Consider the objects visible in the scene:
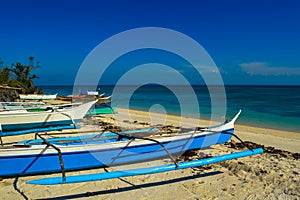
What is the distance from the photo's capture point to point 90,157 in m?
4.80

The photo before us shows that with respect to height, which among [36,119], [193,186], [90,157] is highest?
[36,119]

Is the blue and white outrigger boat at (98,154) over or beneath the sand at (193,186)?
over

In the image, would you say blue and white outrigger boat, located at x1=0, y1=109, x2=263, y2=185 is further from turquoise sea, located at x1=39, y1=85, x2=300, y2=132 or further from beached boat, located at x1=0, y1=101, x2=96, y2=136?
turquoise sea, located at x1=39, y1=85, x2=300, y2=132

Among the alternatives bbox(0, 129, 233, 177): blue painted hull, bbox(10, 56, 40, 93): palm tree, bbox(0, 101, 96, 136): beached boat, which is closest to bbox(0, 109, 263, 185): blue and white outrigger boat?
bbox(0, 129, 233, 177): blue painted hull

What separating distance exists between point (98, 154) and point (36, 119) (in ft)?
14.5

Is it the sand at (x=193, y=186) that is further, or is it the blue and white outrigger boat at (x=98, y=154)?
the blue and white outrigger boat at (x=98, y=154)

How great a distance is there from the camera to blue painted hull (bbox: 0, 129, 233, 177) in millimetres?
4355

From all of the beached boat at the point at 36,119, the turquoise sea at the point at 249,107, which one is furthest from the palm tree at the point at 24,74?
the beached boat at the point at 36,119

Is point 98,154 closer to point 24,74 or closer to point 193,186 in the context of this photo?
point 193,186

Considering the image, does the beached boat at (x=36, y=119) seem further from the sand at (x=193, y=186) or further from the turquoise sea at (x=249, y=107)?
the turquoise sea at (x=249, y=107)

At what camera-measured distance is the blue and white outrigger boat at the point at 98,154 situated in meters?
4.18

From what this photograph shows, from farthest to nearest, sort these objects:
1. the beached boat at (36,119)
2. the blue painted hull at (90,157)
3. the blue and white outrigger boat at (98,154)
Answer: the beached boat at (36,119), the blue painted hull at (90,157), the blue and white outrigger boat at (98,154)

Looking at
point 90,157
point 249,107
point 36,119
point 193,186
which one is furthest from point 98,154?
point 249,107

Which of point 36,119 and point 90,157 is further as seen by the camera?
point 36,119
